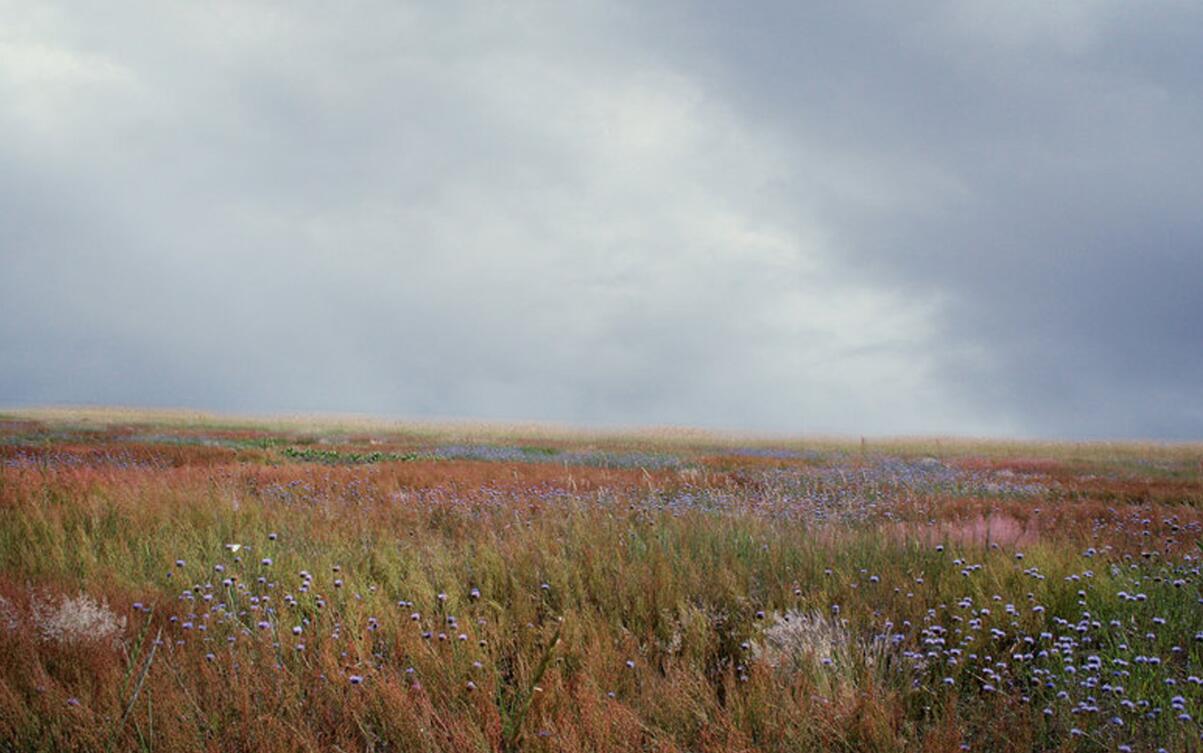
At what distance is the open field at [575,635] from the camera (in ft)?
9.51

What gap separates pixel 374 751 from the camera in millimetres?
2828

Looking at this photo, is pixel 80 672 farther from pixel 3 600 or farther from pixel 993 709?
pixel 993 709

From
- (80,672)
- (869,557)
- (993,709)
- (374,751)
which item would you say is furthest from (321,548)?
(993,709)

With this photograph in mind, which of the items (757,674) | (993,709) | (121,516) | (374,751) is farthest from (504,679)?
(121,516)

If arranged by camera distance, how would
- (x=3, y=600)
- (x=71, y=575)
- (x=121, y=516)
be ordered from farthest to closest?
(x=121, y=516) → (x=71, y=575) → (x=3, y=600)

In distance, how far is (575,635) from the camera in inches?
152

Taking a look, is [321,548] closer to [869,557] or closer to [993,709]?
[869,557]

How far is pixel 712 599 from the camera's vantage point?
481 centimetres

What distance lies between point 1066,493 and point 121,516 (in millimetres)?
17403

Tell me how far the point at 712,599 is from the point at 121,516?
6561 millimetres

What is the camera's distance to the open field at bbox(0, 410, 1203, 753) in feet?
9.51

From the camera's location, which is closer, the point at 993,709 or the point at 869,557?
the point at 993,709

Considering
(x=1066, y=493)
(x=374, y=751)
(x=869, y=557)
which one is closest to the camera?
(x=374, y=751)

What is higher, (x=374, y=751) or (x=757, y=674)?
(x=757, y=674)
